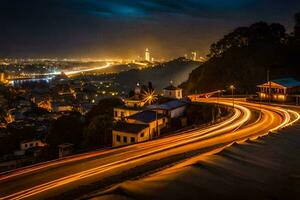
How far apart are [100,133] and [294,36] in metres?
41.1

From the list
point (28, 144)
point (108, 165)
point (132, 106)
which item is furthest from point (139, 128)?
point (28, 144)

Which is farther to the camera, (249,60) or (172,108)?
(249,60)

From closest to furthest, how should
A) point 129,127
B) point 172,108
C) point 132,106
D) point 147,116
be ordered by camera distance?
point 129,127
point 147,116
point 172,108
point 132,106

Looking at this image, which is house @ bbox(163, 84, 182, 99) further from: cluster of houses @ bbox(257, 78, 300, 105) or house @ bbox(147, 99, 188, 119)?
cluster of houses @ bbox(257, 78, 300, 105)

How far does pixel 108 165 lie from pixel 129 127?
1160 centimetres

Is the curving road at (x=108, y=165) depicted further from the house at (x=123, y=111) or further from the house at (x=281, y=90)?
the house at (x=281, y=90)

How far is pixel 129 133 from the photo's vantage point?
80.8ft

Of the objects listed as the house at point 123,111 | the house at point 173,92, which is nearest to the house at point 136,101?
the house at point 123,111

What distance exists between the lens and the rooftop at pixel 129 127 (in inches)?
982

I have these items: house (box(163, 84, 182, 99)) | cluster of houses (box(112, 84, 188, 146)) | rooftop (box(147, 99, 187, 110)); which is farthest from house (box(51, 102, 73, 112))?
rooftop (box(147, 99, 187, 110))

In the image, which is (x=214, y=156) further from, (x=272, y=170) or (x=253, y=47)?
(x=253, y=47)

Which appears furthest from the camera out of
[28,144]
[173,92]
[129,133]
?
[173,92]

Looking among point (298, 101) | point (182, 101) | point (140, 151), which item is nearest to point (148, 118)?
point (182, 101)

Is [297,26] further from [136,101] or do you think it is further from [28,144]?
[28,144]
